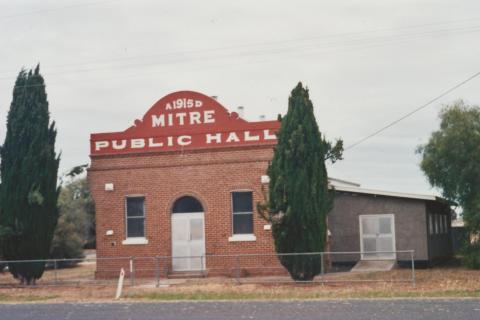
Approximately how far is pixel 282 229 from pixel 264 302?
3695 millimetres

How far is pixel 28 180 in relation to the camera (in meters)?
23.8

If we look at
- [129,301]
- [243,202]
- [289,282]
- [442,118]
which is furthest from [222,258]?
[442,118]

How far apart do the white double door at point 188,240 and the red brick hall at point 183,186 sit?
36mm

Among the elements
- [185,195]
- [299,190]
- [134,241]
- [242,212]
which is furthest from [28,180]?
[299,190]

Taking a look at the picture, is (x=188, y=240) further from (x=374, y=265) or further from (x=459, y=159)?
(x=459, y=159)

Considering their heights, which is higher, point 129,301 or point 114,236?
point 114,236

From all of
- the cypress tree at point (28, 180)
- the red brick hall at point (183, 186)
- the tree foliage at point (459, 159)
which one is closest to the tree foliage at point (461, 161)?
the tree foliage at point (459, 159)

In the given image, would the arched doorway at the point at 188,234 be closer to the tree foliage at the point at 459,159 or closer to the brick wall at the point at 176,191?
the brick wall at the point at 176,191

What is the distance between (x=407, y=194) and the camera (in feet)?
85.7

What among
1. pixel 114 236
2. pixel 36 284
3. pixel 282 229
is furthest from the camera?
pixel 114 236

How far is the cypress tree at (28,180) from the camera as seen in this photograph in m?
23.7

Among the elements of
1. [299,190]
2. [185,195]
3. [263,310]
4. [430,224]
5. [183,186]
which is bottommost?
[263,310]

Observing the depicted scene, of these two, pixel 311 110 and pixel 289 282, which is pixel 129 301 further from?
pixel 311 110

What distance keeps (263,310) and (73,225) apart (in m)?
24.1
